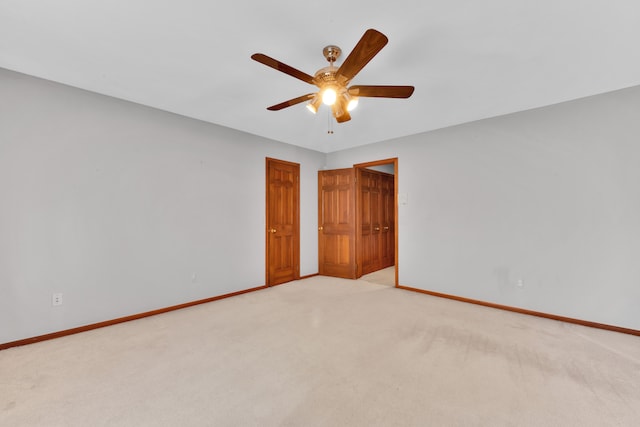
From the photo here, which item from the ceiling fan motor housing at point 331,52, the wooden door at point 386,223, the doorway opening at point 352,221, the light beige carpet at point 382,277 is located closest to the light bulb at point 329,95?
the ceiling fan motor housing at point 331,52

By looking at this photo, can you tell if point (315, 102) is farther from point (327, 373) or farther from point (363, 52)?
point (327, 373)

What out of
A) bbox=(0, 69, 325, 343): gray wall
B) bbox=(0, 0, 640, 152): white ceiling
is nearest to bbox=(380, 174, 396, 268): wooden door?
bbox=(0, 0, 640, 152): white ceiling

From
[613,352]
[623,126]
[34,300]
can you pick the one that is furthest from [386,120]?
[34,300]

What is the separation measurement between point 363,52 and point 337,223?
3768 mm

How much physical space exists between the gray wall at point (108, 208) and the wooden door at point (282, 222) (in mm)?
437

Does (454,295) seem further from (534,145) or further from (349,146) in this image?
(349,146)

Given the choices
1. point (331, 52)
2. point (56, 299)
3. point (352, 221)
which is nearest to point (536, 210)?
point (352, 221)

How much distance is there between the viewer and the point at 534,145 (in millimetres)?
3281

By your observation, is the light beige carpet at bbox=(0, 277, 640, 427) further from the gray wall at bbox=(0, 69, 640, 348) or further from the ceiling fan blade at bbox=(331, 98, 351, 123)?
the ceiling fan blade at bbox=(331, 98, 351, 123)

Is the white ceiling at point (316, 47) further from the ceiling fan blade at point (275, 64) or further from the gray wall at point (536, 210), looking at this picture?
the gray wall at point (536, 210)

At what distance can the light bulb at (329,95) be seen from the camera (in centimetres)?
209

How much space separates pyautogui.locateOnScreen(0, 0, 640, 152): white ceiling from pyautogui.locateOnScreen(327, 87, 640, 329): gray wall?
1.36ft

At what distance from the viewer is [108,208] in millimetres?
2973

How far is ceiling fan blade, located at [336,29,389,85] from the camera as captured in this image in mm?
1498
